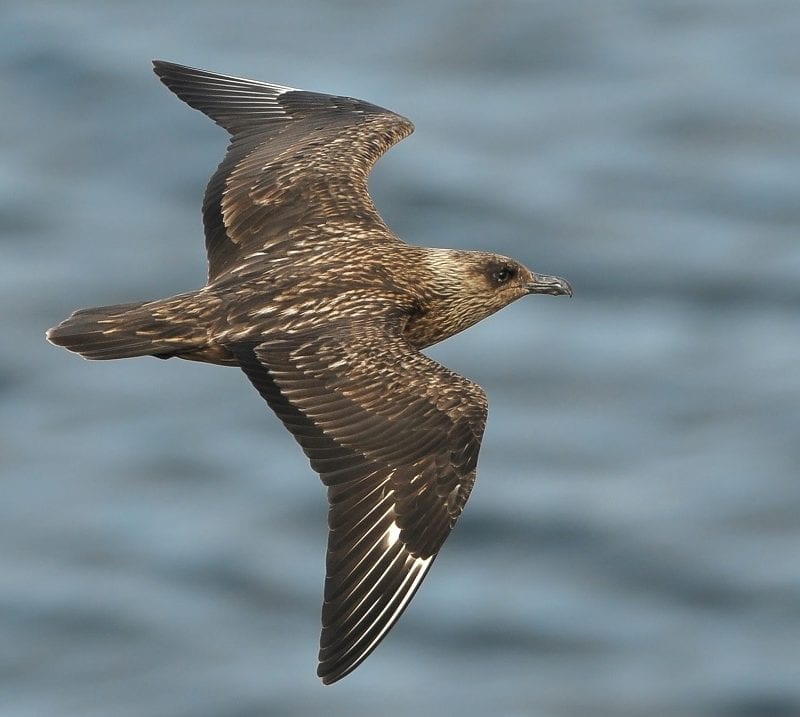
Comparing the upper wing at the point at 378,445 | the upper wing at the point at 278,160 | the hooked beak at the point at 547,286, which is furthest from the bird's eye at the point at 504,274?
the upper wing at the point at 378,445

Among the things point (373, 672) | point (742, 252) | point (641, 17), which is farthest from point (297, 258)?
point (641, 17)

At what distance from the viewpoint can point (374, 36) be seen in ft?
74.7

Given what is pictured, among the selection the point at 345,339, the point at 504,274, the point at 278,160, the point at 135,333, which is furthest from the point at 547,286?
the point at 135,333

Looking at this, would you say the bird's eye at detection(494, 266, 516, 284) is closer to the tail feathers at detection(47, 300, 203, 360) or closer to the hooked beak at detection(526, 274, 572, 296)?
the hooked beak at detection(526, 274, 572, 296)

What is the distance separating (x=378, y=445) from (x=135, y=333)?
130cm

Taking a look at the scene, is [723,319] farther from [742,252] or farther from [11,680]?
[11,680]

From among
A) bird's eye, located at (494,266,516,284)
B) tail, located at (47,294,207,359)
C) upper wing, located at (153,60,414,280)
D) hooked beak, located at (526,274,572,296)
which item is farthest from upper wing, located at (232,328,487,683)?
hooked beak, located at (526,274,572,296)

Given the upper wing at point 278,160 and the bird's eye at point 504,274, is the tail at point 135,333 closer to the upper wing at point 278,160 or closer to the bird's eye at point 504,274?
the upper wing at point 278,160

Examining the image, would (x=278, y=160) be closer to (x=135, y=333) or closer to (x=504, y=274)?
(x=504, y=274)

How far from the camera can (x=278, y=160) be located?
11820 mm

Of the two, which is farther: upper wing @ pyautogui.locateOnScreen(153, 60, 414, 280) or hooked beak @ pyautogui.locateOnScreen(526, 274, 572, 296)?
hooked beak @ pyautogui.locateOnScreen(526, 274, 572, 296)

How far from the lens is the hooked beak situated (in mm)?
11492

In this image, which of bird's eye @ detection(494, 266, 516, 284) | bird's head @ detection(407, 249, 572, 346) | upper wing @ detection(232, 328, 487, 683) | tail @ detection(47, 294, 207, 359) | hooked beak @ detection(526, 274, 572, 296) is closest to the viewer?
upper wing @ detection(232, 328, 487, 683)

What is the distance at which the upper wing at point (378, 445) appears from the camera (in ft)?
31.6
